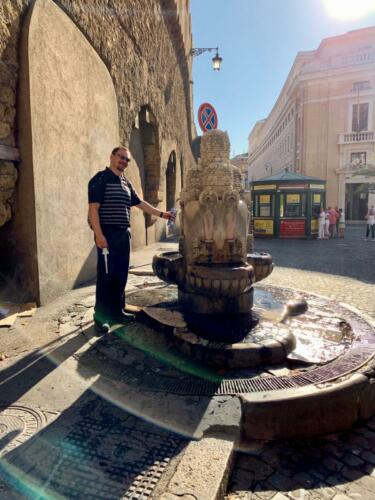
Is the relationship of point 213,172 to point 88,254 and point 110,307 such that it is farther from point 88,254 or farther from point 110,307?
point 88,254

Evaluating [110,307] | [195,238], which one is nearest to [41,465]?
[110,307]

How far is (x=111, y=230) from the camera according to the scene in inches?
140

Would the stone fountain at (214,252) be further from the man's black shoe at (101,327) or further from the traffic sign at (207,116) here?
the traffic sign at (207,116)

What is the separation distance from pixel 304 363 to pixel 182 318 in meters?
1.33

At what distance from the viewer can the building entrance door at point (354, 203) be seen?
27.6 meters

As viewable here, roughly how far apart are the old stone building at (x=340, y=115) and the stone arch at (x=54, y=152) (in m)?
26.0

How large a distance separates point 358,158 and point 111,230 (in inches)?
1153

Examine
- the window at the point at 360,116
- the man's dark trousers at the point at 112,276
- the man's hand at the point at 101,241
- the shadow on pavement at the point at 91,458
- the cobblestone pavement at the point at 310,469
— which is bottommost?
the cobblestone pavement at the point at 310,469

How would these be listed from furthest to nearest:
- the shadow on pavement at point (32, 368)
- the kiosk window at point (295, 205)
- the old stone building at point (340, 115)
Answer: the old stone building at point (340, 115) < the kiosk window at point (295, 205) < the shadow on pavement at point (32, 368)

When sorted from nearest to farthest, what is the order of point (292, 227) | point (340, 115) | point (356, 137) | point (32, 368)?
point (32, 368)
point (292, 227)
point (356, 137)
point (340, 115)

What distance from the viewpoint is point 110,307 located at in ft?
12.3

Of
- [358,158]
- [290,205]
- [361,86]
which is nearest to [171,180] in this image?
[290,205]

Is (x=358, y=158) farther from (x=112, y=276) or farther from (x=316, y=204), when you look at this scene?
(x=112, y=276)

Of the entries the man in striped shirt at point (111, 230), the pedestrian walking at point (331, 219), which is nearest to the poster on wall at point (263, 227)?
the pedestrian walking at point (331, 219)
